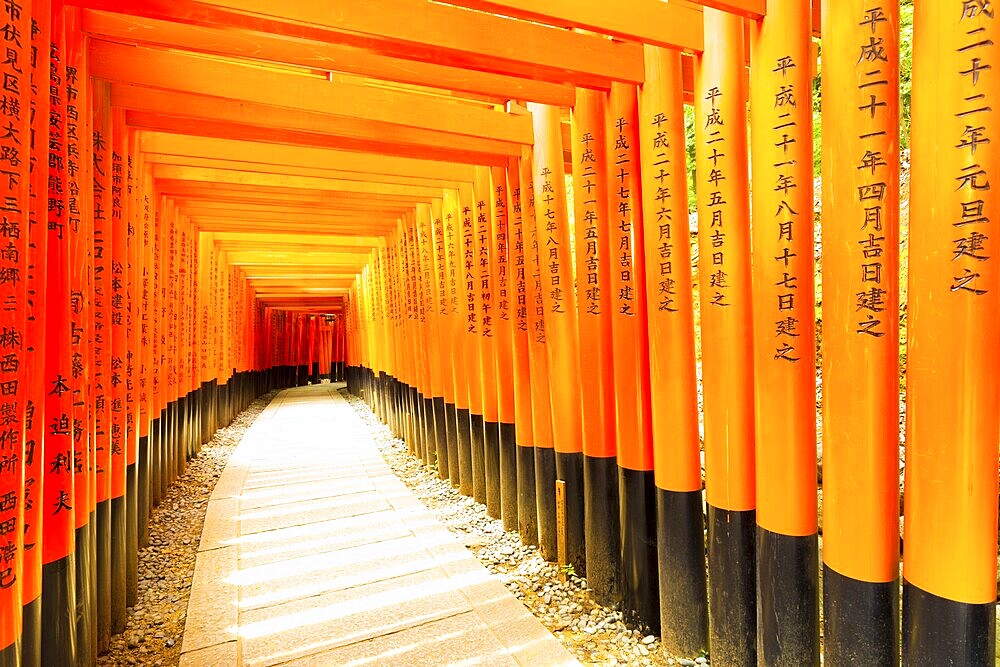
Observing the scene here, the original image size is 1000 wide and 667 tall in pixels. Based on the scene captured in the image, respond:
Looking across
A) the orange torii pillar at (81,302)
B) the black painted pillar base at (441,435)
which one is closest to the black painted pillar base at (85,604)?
the orange torii pillar at (81,302)

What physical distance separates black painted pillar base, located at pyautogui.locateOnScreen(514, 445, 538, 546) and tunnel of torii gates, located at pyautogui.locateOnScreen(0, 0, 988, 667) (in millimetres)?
40

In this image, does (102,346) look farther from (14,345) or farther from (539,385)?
(539,385)

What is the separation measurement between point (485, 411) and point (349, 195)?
10.9ft

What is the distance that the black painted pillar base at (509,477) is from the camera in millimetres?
5461

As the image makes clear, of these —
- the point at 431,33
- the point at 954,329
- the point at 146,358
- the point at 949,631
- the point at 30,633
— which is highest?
the point at 431,33

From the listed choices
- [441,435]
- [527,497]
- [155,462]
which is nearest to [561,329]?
[527,497]

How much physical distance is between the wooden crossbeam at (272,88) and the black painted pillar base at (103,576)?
2869 millimetres

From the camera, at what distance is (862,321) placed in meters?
2.16

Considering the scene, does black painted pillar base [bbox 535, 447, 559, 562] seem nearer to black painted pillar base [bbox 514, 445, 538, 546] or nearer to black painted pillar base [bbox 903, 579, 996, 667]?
black painted pillar base [bbox 514, 445, 538, 546]

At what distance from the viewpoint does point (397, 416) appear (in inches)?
435

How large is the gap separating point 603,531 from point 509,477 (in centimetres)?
174

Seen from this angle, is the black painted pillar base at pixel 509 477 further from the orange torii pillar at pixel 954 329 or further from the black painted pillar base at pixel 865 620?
the orange torii pillar at pixel 954 329

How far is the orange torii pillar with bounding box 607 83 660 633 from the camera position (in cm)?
349

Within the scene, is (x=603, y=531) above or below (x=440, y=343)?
below
